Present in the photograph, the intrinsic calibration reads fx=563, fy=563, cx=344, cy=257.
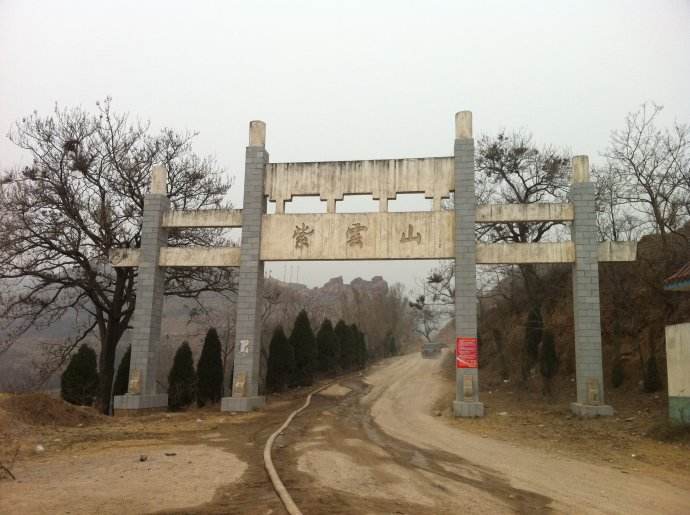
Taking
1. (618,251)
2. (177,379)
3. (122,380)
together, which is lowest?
(122,380)

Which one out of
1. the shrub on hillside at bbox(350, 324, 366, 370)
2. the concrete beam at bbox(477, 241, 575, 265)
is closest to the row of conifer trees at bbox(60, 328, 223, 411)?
the concrete beam at bbox(477, 241, 575, 265)

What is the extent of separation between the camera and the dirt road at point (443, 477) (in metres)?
6.43

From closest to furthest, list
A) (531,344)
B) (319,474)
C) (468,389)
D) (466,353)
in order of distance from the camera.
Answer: (319,474) < (468,389) < (466,353) < (531,344)

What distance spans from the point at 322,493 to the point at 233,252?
450 inches

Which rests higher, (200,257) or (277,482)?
(200,257)

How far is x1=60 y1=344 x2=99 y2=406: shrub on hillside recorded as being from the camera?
18859mm

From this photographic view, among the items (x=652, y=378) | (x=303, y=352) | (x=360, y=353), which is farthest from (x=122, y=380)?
(x=360, y=353)

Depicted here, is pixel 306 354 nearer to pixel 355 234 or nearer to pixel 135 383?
pixel 135 383

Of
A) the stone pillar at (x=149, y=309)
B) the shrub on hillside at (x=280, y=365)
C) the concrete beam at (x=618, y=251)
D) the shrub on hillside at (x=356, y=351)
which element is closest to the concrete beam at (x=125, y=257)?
the stone pillar at (x=149, y=309)

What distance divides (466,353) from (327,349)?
48.0ft

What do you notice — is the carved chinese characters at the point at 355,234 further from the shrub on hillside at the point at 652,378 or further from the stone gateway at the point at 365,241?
the shrub on hillside at the point at 652,378

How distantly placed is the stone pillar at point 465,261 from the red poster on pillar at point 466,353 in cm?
11

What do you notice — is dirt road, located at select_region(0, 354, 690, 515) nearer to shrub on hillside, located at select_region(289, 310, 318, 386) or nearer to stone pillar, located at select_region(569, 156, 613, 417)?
stone pillar, located at select_region(569, 156, 613, 417)

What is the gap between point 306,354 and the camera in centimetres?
2519
